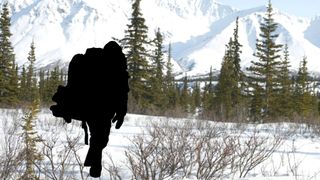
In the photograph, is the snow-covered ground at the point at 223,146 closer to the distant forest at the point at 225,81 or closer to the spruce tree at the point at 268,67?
the distant forest at the point at 225,81

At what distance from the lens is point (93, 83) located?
738 mm

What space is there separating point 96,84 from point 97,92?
13mm

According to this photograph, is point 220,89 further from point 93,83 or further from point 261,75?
point 93,83

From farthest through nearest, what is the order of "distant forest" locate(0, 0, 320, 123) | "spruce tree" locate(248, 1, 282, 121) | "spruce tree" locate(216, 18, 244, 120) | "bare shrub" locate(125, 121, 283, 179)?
"spruce tree" locate(216, 18, 244, 120) → "spruce tree" locate(248, 1, 282, 121) → "distant forest" locate(0, 0, 320, 123) → "bare shrub" locate(125, 121, 283, 179)

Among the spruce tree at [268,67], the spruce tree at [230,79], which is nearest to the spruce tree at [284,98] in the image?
the spruce tree at [268,67]

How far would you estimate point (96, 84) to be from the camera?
29.0 inches

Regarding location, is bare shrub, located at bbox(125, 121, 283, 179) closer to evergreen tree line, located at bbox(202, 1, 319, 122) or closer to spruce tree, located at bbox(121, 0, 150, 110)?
spruce tree, located at bbox(121, 0, 150, 110)

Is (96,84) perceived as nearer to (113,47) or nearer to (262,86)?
(113,47)

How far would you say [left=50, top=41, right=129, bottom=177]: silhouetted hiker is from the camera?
2.41ft

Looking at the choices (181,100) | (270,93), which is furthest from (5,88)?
(181,100)

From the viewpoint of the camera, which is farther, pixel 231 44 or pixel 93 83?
pixel 231 44

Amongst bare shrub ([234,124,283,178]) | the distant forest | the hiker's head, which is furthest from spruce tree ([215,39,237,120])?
the hiker's head

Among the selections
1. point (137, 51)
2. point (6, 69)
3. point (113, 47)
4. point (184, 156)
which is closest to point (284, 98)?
point (137, 51)

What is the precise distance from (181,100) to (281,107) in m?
17.1
